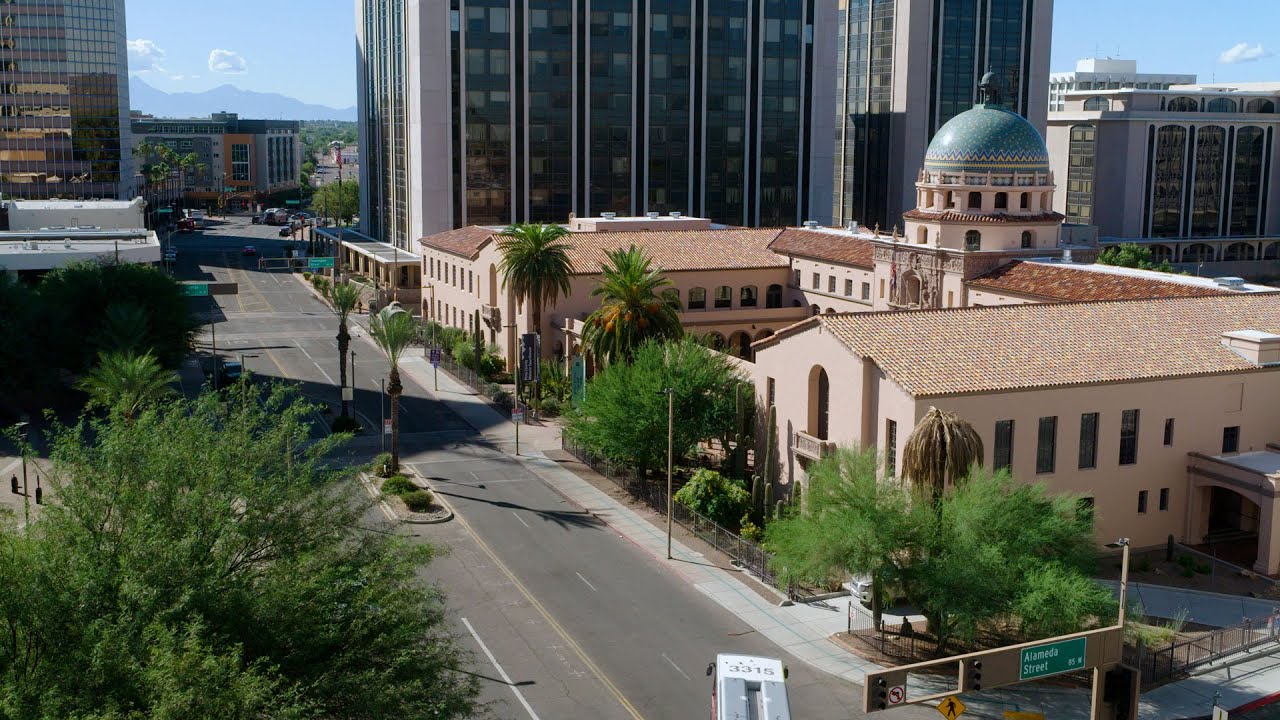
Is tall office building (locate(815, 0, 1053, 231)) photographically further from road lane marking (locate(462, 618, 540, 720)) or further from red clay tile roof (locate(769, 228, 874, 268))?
road lane marking (locate(462, 618, 540, 720))

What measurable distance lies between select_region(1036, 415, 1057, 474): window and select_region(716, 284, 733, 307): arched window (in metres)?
41.5

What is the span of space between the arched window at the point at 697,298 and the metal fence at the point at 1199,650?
49068 mm

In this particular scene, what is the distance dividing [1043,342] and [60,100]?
164 metres

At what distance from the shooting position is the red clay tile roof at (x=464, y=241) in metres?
93.8

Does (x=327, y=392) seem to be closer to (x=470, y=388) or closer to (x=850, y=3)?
(x=470, y=388)

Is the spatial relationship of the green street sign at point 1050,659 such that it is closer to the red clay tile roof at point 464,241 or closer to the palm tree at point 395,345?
the palm tree at point 395,345

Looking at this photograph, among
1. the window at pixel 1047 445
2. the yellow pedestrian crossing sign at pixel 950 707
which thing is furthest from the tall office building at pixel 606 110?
the yellow pedestrian crossing sign at pixel 950 707

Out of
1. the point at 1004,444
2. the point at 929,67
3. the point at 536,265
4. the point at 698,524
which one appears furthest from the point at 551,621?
the point at 929,67

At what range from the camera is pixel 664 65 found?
12412 cm

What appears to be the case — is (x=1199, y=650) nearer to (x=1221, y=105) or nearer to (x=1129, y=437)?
(x=1129, y=437)

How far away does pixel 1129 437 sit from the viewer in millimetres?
50656

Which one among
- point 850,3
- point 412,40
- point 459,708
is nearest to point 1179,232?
point 850,3

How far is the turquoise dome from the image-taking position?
76.1 metres

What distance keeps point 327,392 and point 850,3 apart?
311 ft
